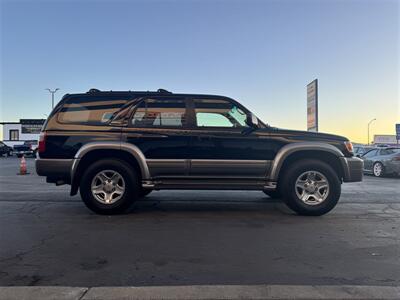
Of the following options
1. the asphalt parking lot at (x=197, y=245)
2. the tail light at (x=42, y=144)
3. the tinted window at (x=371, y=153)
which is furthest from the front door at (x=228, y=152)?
the tinted window at (x=371, y=153)

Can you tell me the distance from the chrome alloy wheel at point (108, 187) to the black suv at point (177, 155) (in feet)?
0.05

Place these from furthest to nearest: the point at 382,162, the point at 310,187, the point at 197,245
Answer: the point at 382,162, the point at 310,187, the point at 197,245

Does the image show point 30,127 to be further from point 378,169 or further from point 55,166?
point 55,166

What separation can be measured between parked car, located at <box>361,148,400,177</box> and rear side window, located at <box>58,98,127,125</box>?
1270 centimetres

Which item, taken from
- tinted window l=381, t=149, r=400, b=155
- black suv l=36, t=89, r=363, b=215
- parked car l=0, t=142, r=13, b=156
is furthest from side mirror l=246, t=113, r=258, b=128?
parked car l=0, t=142, r=13, b=156

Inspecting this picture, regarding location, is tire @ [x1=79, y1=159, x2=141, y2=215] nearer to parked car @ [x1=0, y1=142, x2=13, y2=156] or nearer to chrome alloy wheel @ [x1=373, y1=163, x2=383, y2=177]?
chrome alloy wheel @ [x1=373, y1=163, x2=383, y2=177]

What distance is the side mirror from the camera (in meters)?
7.03

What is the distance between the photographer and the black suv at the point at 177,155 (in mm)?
6957

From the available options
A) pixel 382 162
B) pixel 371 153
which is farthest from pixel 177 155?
pixel 371 153

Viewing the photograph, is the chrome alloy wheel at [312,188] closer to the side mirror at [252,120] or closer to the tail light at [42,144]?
the side mirror at [252,120]

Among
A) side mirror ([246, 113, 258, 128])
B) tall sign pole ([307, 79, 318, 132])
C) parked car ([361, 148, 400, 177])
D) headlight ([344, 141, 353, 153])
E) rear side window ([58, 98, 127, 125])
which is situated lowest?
parked car ([361, 148, 400, 177])

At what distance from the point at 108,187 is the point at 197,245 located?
2419 mm

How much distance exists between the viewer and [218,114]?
7.25 metres

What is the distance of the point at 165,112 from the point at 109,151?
1170 millimetres
